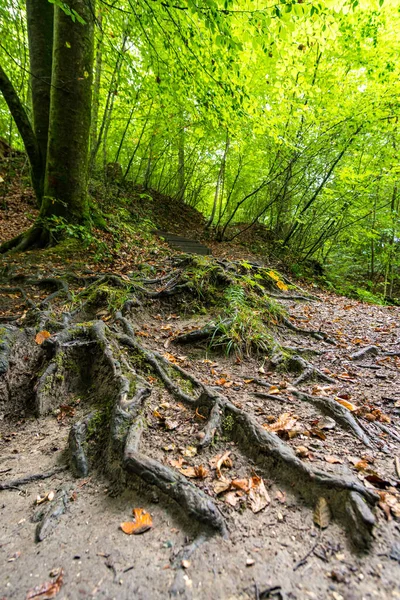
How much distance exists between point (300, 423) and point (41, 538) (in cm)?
194

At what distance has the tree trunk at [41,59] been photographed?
6230 millimetres

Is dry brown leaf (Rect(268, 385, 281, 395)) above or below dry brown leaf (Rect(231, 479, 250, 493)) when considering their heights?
above

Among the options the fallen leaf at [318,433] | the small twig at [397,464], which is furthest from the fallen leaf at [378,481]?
the fallen leaf at [318,433]

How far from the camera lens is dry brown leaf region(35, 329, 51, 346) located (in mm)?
3113

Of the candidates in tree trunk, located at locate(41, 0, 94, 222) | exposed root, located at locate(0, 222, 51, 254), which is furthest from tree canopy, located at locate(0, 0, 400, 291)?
exposed root, located at locate(0, 222, 51, 254)

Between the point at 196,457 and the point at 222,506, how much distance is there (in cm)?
42

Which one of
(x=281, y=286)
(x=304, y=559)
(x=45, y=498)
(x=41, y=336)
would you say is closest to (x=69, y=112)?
(x=41, y=336)

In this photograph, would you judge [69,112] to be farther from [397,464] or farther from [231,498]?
[397,464]

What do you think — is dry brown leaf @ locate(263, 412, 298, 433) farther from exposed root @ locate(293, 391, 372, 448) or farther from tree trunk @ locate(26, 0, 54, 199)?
tree trunk @ locate(26, 0, 54, 199)

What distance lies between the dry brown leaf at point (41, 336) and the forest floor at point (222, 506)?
12 cm

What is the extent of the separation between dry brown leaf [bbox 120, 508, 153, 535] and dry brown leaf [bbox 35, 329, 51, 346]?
7.13 ft

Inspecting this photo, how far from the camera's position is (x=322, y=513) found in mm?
1562

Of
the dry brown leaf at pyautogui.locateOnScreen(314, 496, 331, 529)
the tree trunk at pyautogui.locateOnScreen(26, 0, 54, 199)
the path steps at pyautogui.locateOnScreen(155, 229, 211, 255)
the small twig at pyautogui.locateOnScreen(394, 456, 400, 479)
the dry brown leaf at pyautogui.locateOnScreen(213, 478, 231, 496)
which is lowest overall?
the dry brown leaf at pyautogui.locateOnScreen(213, 478, 231, 496)

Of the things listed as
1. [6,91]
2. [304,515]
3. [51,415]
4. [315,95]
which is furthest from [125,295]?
[315,95]
